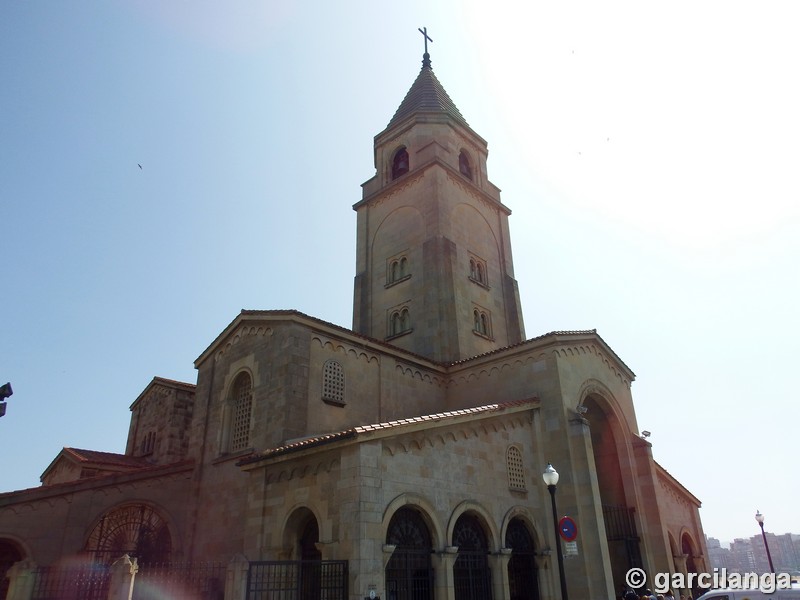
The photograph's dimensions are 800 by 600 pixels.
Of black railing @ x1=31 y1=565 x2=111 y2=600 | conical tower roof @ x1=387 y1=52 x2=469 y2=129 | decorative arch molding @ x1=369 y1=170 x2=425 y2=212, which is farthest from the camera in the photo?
conical tower roof @ x1=387 y1=52 x2=469 y2=129

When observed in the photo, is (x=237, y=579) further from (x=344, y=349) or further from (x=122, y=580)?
(x=344, y=349)

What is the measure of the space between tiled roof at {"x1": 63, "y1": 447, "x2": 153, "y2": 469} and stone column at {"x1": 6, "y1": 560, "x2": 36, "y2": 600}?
1245cm

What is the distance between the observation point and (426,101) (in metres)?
34.8

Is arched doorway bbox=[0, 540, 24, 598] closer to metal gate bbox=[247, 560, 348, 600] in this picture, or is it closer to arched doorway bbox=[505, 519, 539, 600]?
metal gate bbox=[247, 560, 348, 600]

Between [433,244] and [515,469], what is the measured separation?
1365 centimetres

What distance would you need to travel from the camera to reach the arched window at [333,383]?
65.3 feet

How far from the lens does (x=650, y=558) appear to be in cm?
2103

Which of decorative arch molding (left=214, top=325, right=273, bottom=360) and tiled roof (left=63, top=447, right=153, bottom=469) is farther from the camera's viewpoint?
tiled roof (left=63, top=447, right=153, bottom=469)

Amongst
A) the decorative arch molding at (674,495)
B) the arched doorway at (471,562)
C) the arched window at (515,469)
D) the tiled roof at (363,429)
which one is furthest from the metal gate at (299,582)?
the decorative arch molding at (674,495)

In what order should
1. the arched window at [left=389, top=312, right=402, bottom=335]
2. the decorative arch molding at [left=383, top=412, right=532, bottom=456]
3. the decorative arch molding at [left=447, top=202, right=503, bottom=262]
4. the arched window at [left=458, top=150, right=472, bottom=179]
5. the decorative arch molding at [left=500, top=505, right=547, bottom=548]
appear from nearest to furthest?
the decorative arch molding at [left=383, top=412, right=532, bottom=456], the decorative arch molding at [left=500, top=505, right=547, bottom=548], the arched window at [left=389, top=312, right=402, bottom=335], the decorative arch molding at [left=447, top=202, right=503, bottom=262], the arched window at [left=458, top=150, right=472, bottom=179]

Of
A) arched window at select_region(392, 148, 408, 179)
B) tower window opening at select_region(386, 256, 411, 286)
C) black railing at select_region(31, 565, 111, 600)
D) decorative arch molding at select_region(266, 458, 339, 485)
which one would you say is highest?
arched window at select_region(392, 148, 408, 179)

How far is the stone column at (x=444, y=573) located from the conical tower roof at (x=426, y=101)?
26110 mm

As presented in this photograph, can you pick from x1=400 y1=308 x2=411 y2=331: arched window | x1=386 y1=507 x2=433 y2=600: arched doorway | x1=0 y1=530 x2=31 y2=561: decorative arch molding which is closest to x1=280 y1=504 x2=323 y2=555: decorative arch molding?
x1=386 y1=507 x2=433 y2=600: arched doorway

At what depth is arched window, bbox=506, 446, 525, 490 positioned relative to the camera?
17.8 m
